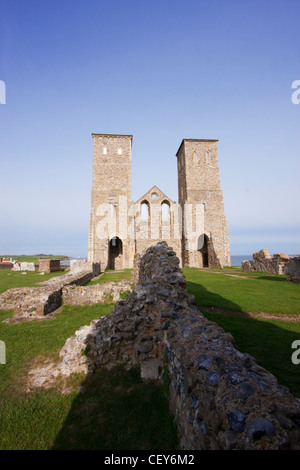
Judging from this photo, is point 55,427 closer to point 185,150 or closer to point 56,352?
point 56,352

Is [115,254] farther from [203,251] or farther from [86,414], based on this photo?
[86,414]

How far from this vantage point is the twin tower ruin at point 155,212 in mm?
31438

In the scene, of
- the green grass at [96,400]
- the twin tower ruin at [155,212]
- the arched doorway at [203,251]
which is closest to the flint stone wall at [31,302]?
the green grass at [96,400]

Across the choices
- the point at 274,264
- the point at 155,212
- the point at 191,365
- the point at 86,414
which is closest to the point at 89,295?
the point at 86,414

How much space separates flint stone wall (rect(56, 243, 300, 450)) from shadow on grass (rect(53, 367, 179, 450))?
0.24m

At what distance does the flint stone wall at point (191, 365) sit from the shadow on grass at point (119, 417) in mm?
237

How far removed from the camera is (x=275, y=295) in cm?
1127

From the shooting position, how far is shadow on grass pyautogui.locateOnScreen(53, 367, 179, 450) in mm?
3141

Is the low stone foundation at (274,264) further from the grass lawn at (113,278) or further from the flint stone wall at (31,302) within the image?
the flint stone wall at (31,302)

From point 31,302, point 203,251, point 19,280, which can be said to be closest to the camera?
point 31,302

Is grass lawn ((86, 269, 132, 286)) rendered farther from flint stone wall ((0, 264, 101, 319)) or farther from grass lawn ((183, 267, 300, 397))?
grass lawn ((183, 267, 300, 397))

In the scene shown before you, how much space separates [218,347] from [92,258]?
96.3 feet

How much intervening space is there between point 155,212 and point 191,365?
30.6 metres

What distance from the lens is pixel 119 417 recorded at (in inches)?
143
